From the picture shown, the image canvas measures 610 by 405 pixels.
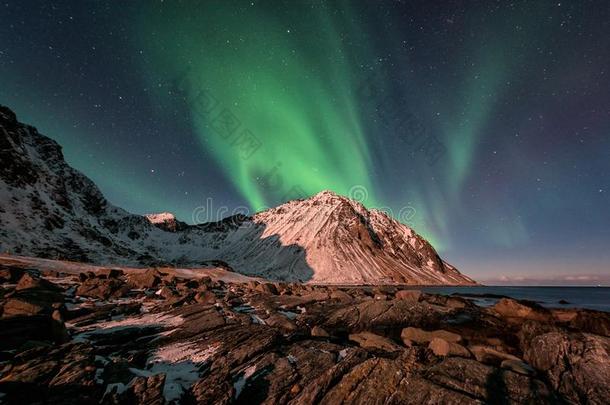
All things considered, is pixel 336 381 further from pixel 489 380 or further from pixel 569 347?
pixel 569 347

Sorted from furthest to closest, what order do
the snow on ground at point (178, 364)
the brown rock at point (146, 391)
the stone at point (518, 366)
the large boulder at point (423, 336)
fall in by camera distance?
the large boulder at point (423, 336) → the stone at point (518, 366) → the snow on ground at point (178, 364) → the brown rock at point (146, 391)

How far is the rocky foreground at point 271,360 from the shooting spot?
8.40 metres

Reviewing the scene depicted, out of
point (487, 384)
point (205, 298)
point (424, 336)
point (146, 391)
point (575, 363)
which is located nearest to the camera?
point (146, 391)

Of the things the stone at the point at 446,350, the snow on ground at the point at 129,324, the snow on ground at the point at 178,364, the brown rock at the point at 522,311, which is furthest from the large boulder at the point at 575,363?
the snow on ground at the point at 129,324

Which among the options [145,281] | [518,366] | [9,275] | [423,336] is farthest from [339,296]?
[9,275]

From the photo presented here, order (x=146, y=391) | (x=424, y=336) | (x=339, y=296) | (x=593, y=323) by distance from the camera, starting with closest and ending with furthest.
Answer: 1. (x=146, y=391)
2. (x=424, y=336)
3. (x=593, y=323)
4. (x=339, y=296)

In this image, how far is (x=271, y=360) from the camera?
11141 millimetres

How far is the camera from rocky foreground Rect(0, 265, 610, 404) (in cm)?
840

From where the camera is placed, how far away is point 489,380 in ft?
30.1

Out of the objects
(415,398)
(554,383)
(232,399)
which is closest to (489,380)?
(415,398)

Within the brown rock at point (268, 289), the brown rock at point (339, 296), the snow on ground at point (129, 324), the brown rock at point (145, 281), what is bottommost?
the snow on ground at point (129, 324)

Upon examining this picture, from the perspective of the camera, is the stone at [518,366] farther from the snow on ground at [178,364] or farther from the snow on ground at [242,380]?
the snow on ground at [178,364]

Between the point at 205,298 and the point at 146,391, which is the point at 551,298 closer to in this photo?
the point at 205,298

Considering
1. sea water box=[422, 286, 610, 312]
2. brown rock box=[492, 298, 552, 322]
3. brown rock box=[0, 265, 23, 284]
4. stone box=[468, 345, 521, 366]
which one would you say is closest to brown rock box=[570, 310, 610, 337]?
brown rock box=[492, 298, 552, 322]
